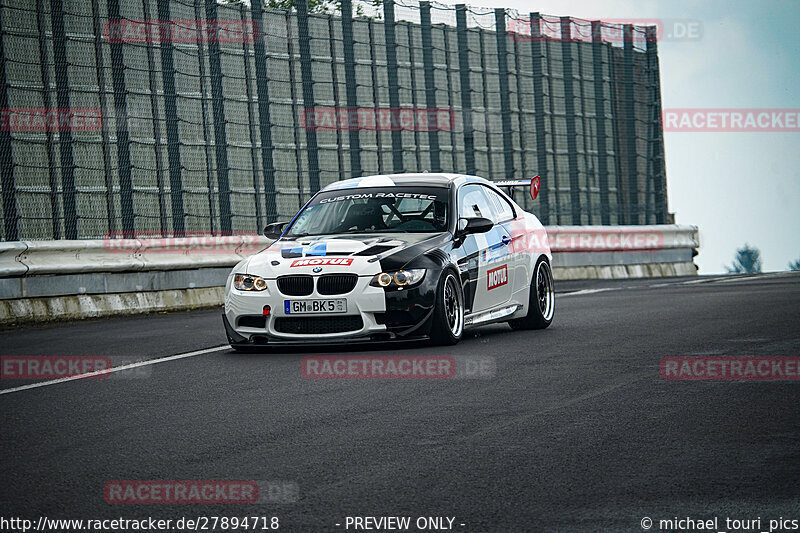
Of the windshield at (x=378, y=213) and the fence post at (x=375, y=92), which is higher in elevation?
the fence post at (x=375, y=92)

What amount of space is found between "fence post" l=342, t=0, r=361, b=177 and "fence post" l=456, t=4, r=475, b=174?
8.68 ft

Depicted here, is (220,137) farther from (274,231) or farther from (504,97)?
(504,97)

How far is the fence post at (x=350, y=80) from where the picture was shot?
18984mm

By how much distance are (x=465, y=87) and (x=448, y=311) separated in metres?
11.6

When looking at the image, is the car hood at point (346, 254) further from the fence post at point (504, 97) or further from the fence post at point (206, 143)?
the fence post at point (504, 97)

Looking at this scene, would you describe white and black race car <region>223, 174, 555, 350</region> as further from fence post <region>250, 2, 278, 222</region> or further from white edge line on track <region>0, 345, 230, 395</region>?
fence post <region>250, 2, 278, 222</region>

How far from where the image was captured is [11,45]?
15008 mm

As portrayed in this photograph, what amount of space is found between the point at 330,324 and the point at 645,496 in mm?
5463

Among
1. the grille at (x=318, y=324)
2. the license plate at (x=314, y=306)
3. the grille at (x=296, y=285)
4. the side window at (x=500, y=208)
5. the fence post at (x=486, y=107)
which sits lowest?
the grille at (x=318, y=324)

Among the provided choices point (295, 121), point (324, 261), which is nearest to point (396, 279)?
point (324, 261)

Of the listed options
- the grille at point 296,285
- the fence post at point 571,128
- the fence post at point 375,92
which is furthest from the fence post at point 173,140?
the fence post at point 571,128

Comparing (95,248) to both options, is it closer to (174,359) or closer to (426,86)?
(174,359)

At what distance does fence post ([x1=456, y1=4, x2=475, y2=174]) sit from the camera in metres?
21.2

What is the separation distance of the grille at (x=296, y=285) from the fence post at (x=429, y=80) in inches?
422
